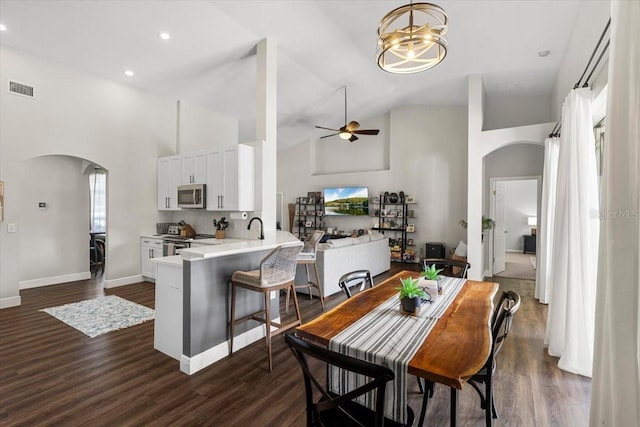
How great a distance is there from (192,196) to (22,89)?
272 cm

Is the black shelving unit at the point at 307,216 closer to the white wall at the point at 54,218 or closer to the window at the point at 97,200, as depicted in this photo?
the window at the point at 97,200

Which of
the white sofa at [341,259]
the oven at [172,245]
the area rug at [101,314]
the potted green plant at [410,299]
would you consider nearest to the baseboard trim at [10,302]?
the area rug at [101,314]

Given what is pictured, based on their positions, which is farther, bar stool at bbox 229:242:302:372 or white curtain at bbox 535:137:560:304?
white curtain at bbox 535:137:560:304

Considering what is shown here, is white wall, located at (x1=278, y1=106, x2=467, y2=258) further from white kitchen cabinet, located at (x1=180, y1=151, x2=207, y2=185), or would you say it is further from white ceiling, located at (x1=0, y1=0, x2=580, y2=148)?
white kitchen cabinet, located at (x1=180, y1=151, x2=207, y2=185)

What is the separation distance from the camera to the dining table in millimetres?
1286

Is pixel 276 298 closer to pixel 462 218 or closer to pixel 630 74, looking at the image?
pixel 630 74

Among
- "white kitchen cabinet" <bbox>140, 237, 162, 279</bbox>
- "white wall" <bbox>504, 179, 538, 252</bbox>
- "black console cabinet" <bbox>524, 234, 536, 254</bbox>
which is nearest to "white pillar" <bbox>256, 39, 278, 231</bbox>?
"white kitchen cabinet" <bbox>140, 237, 162, 279</bbox>

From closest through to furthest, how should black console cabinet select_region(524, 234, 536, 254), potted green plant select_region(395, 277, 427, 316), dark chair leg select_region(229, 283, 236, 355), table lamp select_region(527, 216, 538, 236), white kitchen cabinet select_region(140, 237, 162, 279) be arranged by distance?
potted green plant select_region(395, 277, 427, 316), dark chair leg select_region(229, 283, 236, 355), white kitchen cabinet select_region(140, 237, 162, 279), black console cabinet select_region(524, 234, 536, 254), table lamp select_region(527, 216, 538, 236)

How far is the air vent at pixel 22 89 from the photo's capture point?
439 cm

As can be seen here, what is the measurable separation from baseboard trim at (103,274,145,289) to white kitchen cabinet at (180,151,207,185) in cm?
204

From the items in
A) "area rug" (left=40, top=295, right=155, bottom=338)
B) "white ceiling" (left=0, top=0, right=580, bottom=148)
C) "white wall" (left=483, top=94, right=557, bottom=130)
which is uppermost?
"white ceiling" (left=0, top=0, right=580, bottom=148)

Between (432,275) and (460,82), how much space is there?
5315 millimetres

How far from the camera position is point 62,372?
2703 millimetres


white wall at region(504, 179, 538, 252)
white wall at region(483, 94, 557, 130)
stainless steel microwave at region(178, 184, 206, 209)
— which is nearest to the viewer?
stainless steel microwave at region(178, 184, 206, 209)
